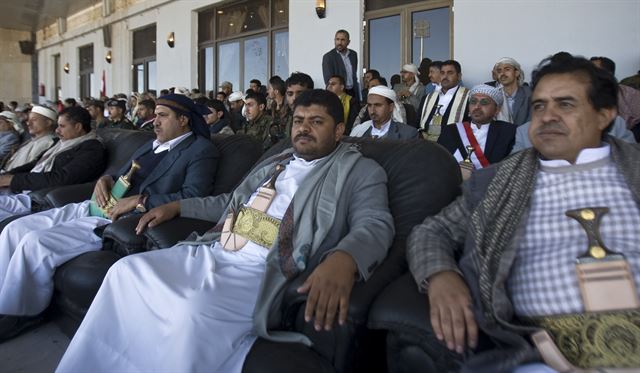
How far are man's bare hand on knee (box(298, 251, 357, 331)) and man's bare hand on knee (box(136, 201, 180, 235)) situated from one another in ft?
3.39

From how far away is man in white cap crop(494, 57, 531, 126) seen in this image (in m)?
4.62

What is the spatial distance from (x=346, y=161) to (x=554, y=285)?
0.95m

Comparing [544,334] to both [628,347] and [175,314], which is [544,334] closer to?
[628,347]

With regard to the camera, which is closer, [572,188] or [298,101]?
[572,188]

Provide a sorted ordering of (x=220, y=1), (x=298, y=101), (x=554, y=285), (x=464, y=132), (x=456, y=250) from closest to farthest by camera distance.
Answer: (x=554, y=285)
(x=456, y=250)
(x=298, y=101)
(x=464, y=132)
(x=220, y=1)

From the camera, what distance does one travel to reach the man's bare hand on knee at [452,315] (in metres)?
1.26

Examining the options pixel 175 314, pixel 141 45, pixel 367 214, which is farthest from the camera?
pixel 141 45

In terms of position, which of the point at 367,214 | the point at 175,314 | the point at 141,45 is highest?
the point at 141,45

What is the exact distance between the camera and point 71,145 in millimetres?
3623

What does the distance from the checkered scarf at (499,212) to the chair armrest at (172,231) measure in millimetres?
1319

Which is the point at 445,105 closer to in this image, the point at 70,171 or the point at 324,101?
the point at 324,101

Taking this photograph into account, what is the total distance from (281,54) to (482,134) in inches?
237

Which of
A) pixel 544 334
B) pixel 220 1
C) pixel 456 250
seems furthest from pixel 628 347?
pixel 220 1

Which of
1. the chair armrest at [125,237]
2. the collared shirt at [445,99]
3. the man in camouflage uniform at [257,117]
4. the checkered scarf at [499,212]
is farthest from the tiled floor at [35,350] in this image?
the collared shirt at [445,99]
